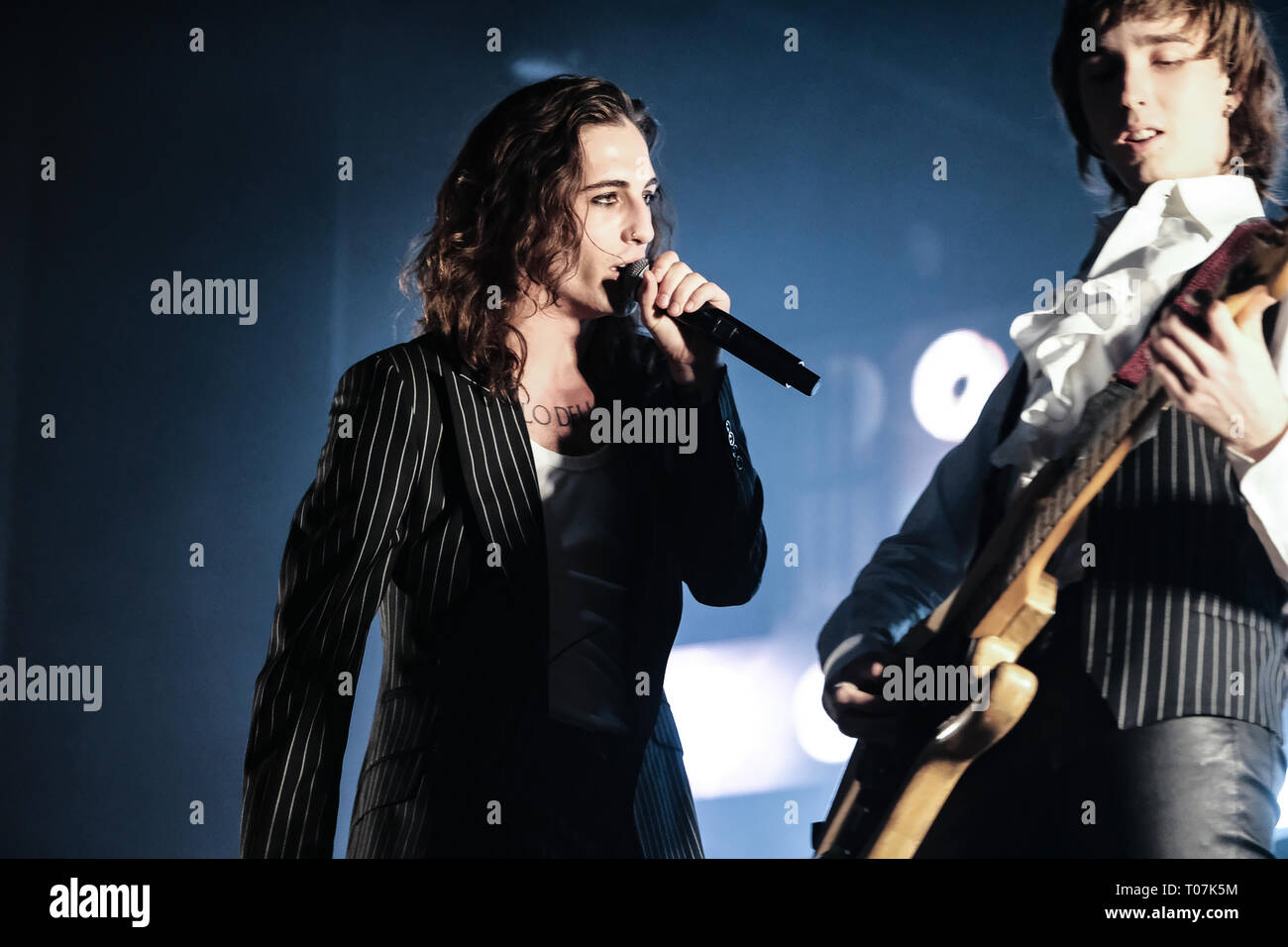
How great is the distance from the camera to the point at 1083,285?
2.10 metres

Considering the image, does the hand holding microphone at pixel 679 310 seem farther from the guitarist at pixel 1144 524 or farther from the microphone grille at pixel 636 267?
the guitarist at pixel 1144 524

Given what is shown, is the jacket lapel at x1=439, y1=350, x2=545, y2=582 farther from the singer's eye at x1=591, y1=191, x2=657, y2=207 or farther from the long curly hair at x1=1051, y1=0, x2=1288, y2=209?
the long curly hair at x1=1051, y1=0, x2=1288, y2=209

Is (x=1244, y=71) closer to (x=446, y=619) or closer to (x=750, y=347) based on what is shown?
(x=750, y=347)

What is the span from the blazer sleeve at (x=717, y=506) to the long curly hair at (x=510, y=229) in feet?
0.58

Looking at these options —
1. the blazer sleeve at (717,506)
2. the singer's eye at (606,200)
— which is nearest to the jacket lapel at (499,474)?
the blazer sleeve at (717,506)

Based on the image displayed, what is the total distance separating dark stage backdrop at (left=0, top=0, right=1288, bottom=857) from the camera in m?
2.14

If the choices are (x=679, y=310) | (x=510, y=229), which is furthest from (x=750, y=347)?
(x=510, y=229)

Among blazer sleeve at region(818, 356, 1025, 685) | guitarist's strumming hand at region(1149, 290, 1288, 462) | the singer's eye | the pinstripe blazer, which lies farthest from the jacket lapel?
guitarist's strumming hand at region(1149, 290, 1288, 462)

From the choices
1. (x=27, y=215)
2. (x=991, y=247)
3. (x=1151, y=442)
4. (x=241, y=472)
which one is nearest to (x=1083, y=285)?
(x=991, y=247)

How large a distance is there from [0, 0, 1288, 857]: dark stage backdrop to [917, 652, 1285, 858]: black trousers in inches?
10.6

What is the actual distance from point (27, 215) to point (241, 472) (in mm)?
697

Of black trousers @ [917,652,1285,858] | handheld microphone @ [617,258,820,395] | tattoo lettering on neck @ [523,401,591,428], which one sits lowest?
black trousers @ [917,652,1285,858]

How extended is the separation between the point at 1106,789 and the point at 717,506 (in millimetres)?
772

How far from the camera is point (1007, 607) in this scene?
6.35 feet
